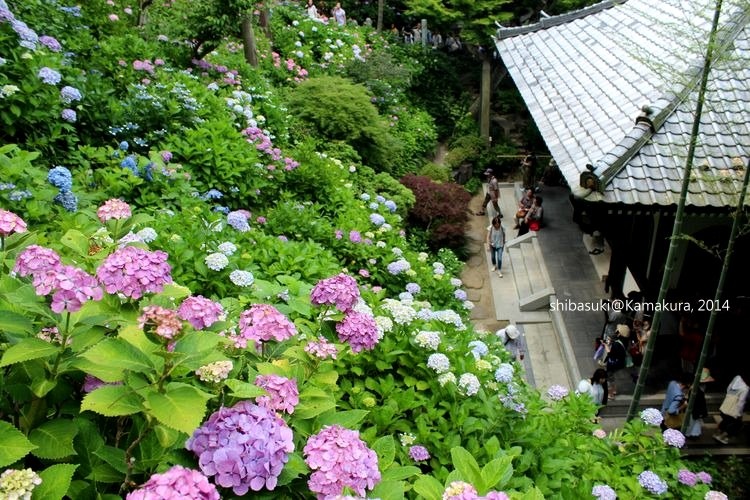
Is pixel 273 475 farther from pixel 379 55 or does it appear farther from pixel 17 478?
pixel 379 55

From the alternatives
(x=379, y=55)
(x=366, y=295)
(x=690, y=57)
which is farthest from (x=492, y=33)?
(x=366, y=295)

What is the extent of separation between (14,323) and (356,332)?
1.36 m

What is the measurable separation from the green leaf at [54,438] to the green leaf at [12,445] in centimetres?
9

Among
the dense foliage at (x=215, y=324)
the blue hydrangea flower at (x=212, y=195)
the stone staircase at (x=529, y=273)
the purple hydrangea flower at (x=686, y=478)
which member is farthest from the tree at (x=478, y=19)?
the purple hydrangea flower at (x=686, y=478)

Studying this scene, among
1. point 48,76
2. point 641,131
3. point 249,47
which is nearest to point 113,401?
point 48,76

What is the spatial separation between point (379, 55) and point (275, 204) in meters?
11.7

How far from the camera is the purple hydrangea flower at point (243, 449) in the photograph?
5.20 feet

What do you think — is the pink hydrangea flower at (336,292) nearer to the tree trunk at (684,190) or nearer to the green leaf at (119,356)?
the green leaf at (119,356)

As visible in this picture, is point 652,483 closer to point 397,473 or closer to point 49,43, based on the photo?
point 397,473

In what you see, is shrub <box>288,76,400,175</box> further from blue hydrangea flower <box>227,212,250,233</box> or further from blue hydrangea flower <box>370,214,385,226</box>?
blue hydrangea flower <box>227,212,250,233</box>

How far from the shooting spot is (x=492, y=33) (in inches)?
712

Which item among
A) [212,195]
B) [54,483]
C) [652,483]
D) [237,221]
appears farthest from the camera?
[212,195]

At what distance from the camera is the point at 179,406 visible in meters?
1.62

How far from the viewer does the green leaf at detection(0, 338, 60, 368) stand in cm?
162
